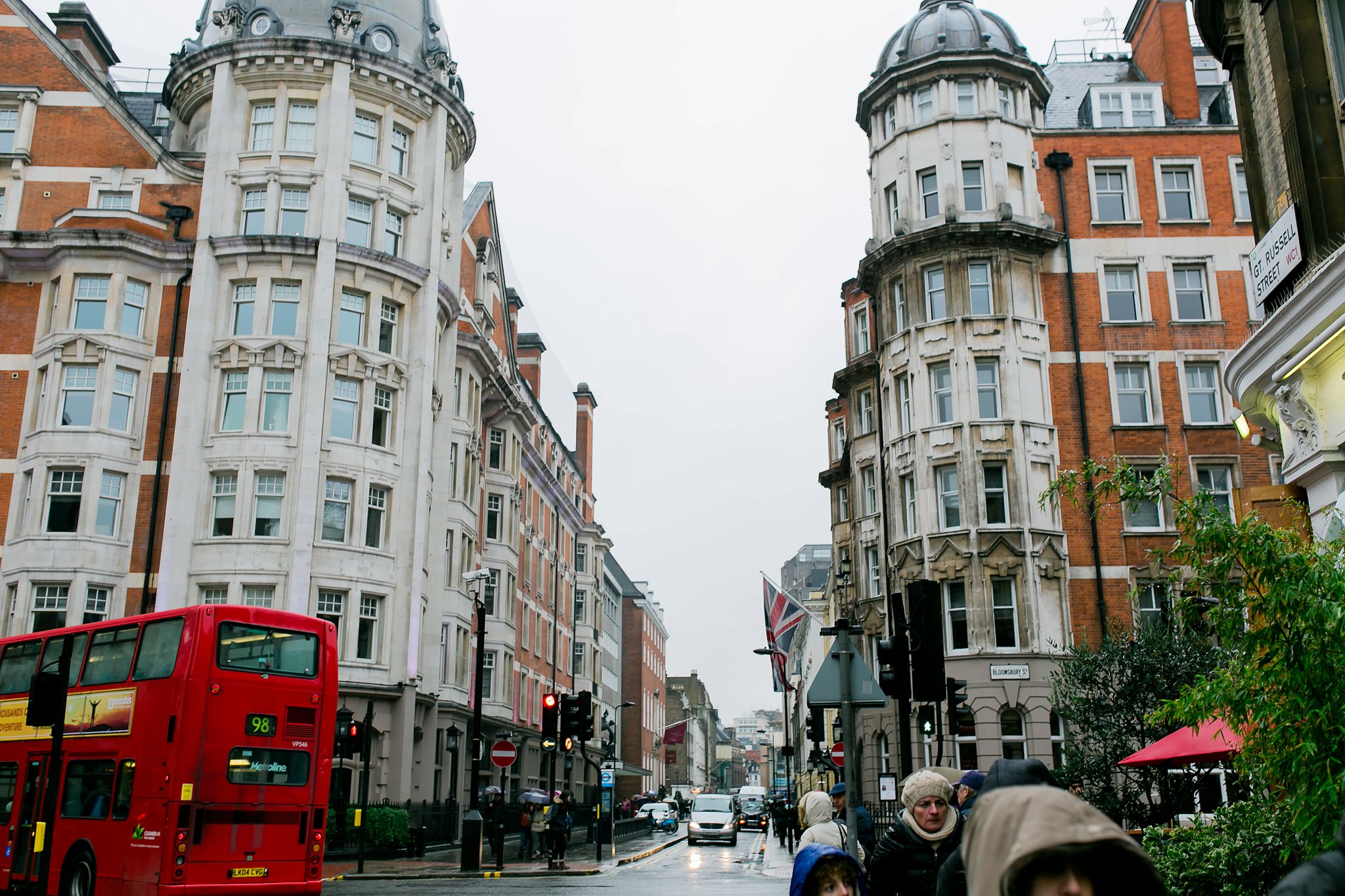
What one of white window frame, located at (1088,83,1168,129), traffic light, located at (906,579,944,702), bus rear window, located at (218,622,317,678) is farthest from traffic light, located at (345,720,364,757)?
white window frame, located at (1088,83,1168,129)

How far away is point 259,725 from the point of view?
16.6 meters

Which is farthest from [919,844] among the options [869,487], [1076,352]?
[869,487]

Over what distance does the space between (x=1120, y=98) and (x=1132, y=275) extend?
6.57 meters

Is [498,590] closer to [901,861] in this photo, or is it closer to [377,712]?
[377,712]

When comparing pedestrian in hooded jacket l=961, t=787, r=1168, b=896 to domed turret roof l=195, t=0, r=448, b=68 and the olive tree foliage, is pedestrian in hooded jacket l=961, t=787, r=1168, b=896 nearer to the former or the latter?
the olive tree foliage

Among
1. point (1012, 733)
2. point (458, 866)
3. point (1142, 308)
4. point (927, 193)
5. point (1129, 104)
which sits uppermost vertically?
point (1129, 104)

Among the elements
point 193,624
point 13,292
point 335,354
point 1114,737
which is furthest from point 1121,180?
point 13,292

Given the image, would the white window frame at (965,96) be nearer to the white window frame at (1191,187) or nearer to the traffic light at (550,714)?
the white window frame at (1191,187)

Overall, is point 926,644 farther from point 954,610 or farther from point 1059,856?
point 954,610

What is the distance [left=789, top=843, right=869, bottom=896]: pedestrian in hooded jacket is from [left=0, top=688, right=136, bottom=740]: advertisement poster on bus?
14158mm

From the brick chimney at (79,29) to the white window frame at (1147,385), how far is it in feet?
121

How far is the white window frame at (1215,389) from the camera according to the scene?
36.1 meters

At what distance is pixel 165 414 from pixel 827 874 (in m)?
33.9

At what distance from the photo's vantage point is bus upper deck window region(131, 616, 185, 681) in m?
16.3
